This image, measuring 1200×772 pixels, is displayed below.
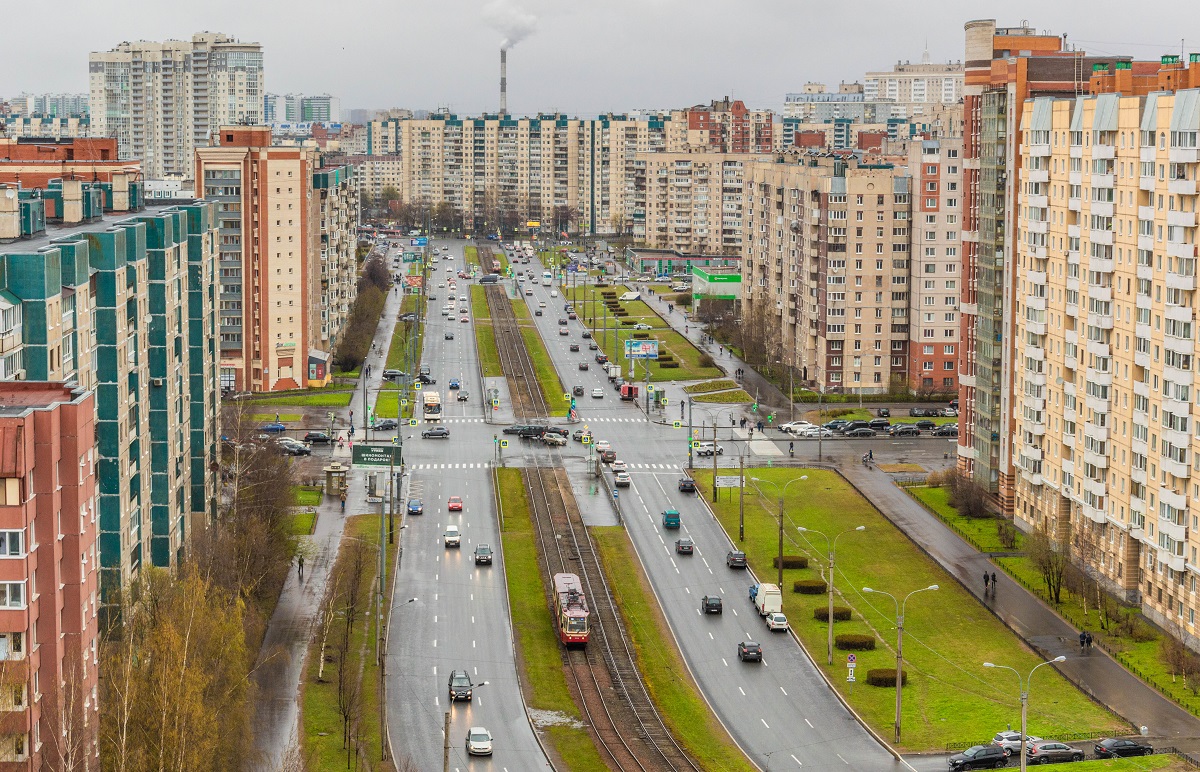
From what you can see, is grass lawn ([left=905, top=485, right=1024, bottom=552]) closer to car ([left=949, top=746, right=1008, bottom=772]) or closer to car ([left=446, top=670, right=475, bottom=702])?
car ([left=949, top=746, right=1008, bottom=772])

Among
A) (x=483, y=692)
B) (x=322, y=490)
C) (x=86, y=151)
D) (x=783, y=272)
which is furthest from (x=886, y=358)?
(x=483, y=692)

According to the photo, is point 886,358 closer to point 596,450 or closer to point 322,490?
point 596,450

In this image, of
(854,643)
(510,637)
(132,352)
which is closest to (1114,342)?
(854,643)

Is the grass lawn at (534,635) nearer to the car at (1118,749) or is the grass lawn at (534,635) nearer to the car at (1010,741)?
the car at (1010,741)

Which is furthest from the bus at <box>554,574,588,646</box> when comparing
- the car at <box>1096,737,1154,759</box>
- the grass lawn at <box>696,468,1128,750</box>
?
the car at <box>1096,737,1154,759</box>

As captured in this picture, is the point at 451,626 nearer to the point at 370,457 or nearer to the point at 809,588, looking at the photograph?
the point at 809,588
